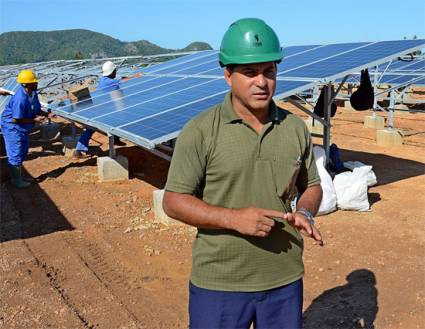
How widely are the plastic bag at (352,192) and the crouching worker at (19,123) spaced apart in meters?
4.76

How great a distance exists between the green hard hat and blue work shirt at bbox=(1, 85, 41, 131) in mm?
6408

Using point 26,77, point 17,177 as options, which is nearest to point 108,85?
point 26,77

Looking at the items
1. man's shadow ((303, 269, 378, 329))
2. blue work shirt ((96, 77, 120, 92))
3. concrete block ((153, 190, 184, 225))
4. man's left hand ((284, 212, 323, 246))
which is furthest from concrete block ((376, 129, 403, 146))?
man's left hand ((284, 212, 323, 246))

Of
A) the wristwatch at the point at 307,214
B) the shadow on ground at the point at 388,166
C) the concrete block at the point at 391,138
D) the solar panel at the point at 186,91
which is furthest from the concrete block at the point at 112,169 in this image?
the wristwatch at the point at 307,214

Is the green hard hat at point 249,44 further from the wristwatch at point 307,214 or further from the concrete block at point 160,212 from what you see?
the concrete block at point 160,212

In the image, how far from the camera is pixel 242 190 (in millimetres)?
1920

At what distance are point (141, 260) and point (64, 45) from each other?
167686 mm

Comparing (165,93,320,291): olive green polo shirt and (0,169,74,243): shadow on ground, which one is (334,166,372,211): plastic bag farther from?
(165,93,320,291): olive green polo shirt

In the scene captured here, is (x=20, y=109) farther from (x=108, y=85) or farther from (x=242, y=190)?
(x=242, y=190)

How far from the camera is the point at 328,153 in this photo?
22.8ft

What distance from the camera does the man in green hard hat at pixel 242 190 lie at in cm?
188

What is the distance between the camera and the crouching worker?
760cm

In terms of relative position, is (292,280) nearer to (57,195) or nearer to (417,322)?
(417,322)

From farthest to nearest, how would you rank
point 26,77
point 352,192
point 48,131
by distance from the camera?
1. point 48,131
2. point 26,77
3. point 352,192
